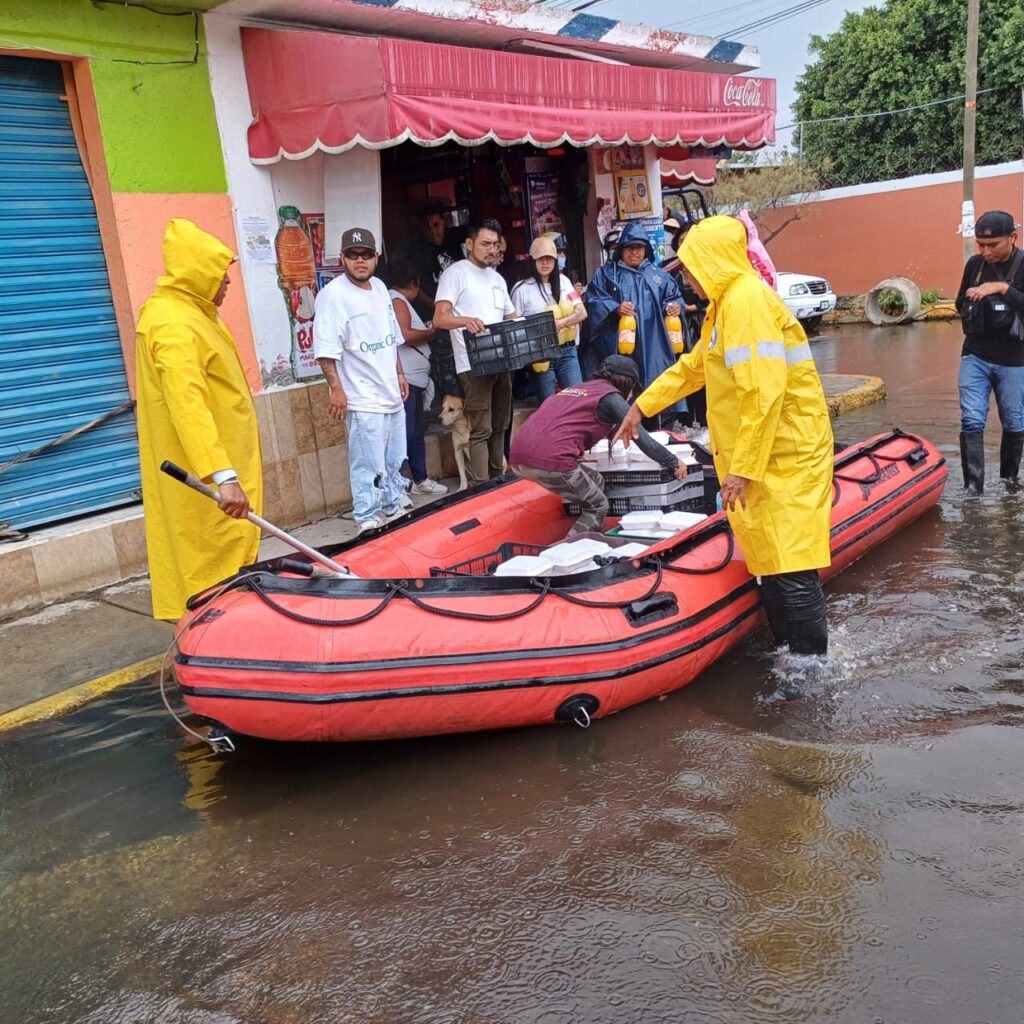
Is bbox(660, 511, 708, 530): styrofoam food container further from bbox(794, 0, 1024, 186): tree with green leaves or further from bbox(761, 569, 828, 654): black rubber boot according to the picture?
bbox(794, 0, 1024, 186): tree with green leaves

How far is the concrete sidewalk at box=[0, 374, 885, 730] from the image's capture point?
4.57 m

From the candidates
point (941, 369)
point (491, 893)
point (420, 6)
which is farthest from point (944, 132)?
point (491, 893)

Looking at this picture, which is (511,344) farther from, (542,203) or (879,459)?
(542,203)

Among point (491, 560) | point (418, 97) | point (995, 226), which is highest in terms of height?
point (418, 97)

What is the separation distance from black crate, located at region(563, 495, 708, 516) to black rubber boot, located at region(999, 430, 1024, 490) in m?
2.58

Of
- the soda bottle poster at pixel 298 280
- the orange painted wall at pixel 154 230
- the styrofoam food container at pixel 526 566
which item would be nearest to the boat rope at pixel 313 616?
the styrofoam food container at pixel 526 566

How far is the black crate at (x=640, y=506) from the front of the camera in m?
5.63

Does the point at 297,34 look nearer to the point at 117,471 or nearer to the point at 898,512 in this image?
the point at 117,471

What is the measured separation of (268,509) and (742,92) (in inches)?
227

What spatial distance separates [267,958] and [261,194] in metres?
5.22

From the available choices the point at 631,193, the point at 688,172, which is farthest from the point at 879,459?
the point at 688,172

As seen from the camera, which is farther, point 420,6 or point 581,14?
point 581,14

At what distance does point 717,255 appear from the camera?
4.02m

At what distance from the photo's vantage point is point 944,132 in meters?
24.7
